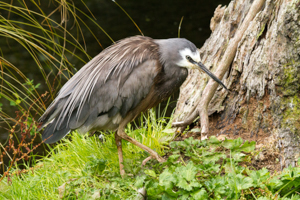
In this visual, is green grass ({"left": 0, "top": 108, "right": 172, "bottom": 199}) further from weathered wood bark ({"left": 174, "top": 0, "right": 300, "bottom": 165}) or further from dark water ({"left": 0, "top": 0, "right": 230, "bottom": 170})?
dark water ({"left": 0, "top": 0, "right": 230, "bottom": 170})

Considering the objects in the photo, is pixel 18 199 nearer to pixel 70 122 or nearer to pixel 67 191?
pixel 67 191

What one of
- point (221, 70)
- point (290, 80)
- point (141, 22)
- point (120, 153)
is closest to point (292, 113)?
point (290, 80)

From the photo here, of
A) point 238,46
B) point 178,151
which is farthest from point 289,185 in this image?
point 238,46

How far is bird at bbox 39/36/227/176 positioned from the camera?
3.38m

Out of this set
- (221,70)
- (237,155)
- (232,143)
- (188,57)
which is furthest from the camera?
(221,70)

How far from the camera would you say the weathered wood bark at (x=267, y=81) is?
310 cm

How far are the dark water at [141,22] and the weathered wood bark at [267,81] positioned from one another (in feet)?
13.5

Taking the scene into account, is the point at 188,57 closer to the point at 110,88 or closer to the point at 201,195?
the point at 110,88

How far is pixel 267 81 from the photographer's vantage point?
3.25 meters

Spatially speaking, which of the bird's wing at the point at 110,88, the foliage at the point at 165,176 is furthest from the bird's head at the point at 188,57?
the foliage at the point at 165,176

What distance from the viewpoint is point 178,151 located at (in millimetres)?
3416

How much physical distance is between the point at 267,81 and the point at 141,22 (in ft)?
18.3

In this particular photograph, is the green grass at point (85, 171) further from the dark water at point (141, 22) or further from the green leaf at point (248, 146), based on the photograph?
the dark water at point (141, 22)

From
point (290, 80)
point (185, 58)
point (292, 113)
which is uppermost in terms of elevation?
point (185, 58)
